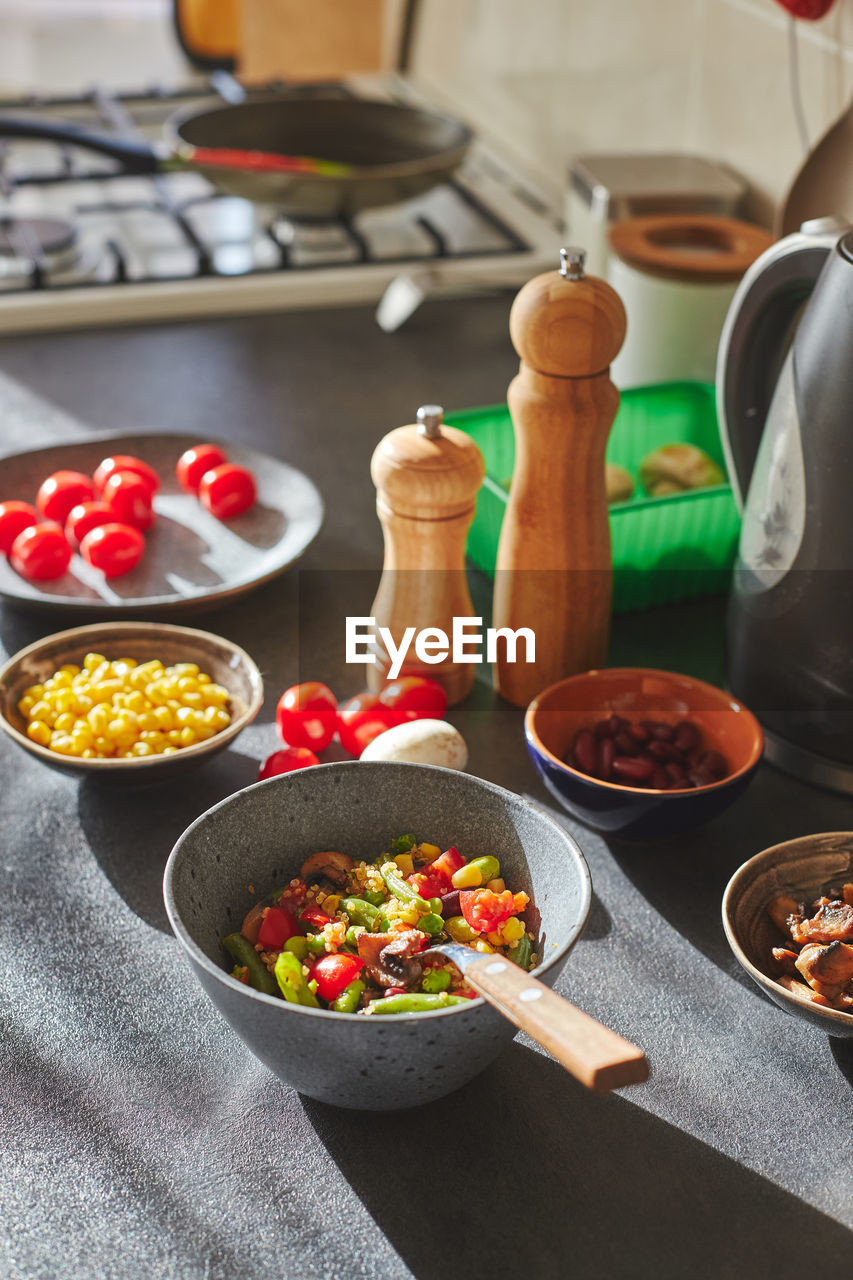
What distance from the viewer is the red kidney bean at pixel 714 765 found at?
A: 0.80 m

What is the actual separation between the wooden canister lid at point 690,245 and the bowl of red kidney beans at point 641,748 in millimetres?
464

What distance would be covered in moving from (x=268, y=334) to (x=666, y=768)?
888 mm

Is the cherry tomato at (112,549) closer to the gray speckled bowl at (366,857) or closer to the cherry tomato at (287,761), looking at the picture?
the cherry tomato at (287,761)

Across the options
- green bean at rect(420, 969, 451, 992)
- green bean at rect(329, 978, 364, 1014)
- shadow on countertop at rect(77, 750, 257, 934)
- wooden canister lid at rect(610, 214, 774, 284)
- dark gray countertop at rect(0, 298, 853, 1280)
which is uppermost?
wooden canister lid at rect(610, 214, 774, 284)

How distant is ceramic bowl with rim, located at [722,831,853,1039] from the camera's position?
693mm

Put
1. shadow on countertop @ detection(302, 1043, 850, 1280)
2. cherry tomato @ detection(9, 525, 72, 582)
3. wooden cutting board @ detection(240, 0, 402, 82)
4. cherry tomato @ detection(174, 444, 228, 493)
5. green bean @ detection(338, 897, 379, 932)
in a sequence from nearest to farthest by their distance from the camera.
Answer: shadow on countertop @ detection(302, 1043, 850, 1280), green bean @ detection(338, 897, 379, 932), cherry tomato @ detection(9, 525, 72, 582), cherry tomato @ detection(174, 444, 228, 493), wooden cutting board @ detection(240, 0, 402, 82)

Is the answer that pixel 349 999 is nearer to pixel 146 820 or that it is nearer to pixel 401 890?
pixel 401 890

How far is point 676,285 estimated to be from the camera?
1.17 m

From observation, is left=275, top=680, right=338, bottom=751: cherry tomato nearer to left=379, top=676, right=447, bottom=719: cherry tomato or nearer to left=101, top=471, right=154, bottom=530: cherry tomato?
left=379, top=676, right=447, bottom=719: cherry tomato

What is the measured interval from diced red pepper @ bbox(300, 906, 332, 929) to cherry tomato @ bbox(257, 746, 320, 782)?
156 mm

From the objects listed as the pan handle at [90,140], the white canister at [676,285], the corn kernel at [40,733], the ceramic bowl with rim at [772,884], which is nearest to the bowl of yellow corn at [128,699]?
the corn kernel at [40,733]

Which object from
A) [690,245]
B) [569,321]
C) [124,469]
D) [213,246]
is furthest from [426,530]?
[213,246]

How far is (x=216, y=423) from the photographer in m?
1.33

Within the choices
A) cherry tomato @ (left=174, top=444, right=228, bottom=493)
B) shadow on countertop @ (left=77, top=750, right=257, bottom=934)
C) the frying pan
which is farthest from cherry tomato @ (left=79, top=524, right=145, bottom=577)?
the frying pan
